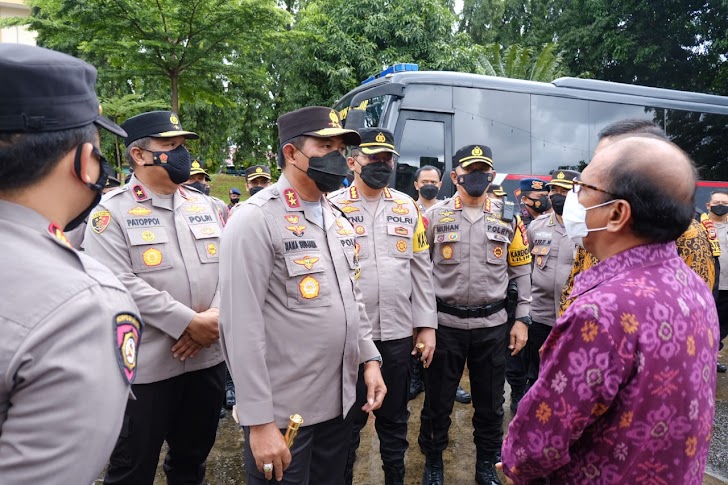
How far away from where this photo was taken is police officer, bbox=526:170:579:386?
13.7ft

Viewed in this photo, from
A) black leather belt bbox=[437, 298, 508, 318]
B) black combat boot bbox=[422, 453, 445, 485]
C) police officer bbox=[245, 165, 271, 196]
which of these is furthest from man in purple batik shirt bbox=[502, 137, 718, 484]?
police officer bbox=[245, 165, 271, 196]

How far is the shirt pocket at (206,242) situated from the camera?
2.60 metres

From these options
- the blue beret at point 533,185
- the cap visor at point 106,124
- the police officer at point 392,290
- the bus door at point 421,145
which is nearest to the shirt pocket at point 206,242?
the police officer at point 392,290

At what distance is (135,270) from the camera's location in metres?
2.43

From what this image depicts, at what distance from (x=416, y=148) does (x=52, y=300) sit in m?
6.48

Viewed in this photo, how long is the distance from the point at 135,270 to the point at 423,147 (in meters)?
5.26

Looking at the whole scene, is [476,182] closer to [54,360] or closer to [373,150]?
[373,150]

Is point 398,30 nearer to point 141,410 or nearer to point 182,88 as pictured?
point 182,88

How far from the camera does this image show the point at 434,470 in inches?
126

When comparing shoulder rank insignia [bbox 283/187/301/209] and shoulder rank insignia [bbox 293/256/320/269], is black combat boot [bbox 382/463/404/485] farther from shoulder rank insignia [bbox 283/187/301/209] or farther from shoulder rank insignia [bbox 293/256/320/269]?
shoulder rank insignia [bbox 283/187/301/209]

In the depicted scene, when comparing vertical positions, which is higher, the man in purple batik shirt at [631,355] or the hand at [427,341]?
the man in purple batik shirt at [631,355]

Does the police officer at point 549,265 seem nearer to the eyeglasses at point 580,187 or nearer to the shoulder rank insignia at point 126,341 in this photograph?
the eyeglasses at point 580,187

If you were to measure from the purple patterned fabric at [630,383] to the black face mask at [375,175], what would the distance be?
193 cm

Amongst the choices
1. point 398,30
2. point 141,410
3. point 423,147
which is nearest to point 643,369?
point 141,410
